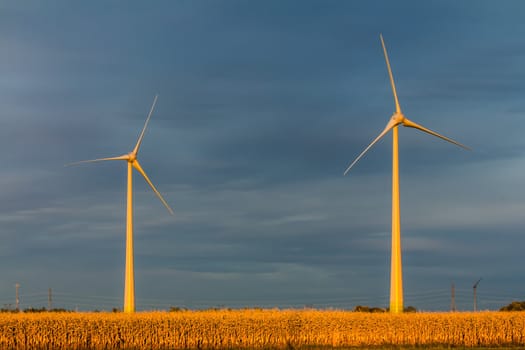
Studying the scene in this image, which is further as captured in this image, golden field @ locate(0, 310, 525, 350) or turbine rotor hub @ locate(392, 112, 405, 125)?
turbine rotor hub @ locate(392, 112, 405, 125)

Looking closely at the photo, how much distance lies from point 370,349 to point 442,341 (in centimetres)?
701

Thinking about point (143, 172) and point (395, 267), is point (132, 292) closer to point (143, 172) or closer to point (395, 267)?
point (143, 172)

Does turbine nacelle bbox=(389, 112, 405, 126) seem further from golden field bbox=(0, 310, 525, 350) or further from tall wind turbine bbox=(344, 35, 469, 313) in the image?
golden field bbox=(0, 310, 525, 350)

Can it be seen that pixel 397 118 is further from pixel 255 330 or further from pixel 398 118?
pixel 255 330

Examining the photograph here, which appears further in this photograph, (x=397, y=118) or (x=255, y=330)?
(x=397, y=118)

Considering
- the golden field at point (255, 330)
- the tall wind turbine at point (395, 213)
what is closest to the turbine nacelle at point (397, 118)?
the tall wind turbine at point (395, 213)

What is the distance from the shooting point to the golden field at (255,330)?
5400 cm

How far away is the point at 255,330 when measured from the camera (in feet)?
183

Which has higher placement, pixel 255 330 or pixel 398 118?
pixel 398 118

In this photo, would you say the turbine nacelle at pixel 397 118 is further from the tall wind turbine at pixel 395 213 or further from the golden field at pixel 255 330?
the golden field at pixel 255 330

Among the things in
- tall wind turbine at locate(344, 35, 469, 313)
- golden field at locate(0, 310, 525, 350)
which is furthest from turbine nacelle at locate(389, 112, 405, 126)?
golden field at locate(0, 310, 525, 350)

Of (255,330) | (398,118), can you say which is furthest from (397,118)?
(255,330)

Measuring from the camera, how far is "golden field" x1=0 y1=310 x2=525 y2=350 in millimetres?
54000

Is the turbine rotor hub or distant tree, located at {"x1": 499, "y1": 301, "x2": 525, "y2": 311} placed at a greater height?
the turbine rotor hub
